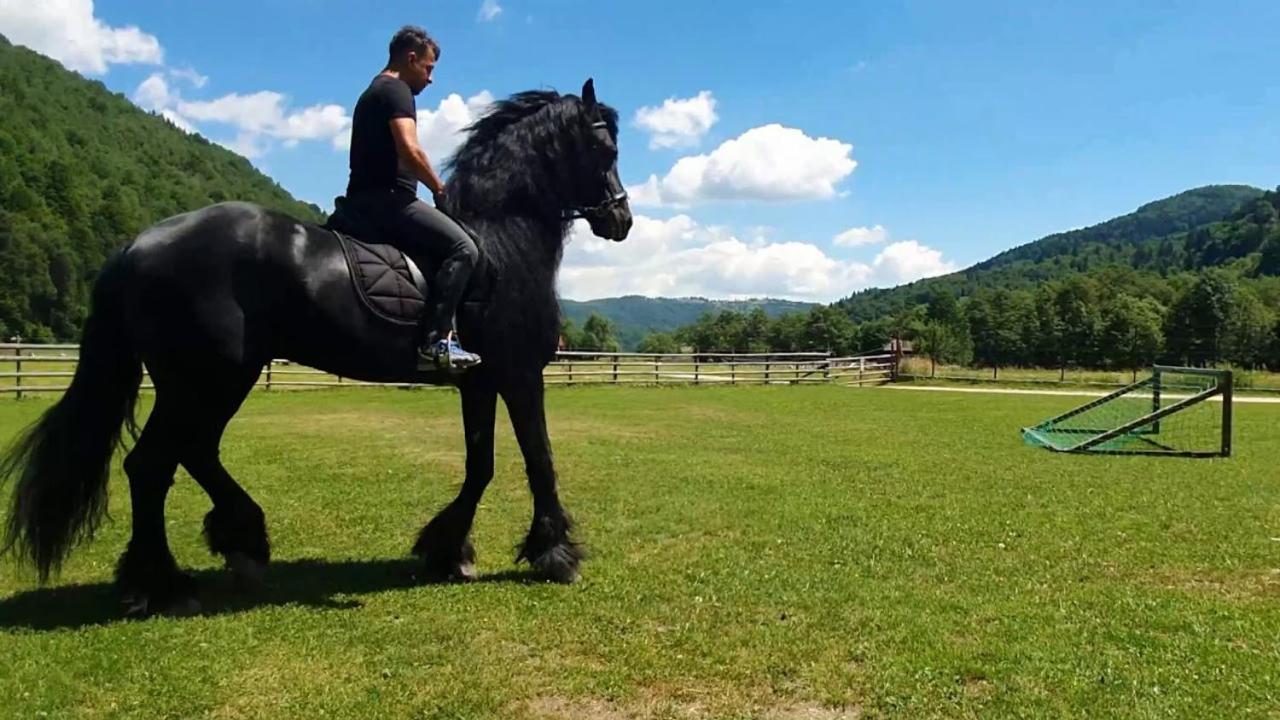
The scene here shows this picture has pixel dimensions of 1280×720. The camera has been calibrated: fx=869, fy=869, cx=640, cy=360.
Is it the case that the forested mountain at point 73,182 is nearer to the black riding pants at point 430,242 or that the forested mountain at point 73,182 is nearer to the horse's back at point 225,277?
the black riding pants at point 430,242

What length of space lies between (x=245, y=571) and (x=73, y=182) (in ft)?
376

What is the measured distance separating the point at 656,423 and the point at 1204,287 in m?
77.9

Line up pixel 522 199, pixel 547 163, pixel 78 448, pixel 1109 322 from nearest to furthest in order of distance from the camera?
pixel 78 448 → pixel 522 199 → pixel 547 163 → pixel 1109 322

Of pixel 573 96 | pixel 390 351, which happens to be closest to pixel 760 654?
pixel 390 351

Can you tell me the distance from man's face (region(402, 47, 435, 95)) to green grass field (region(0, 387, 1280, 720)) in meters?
3.08

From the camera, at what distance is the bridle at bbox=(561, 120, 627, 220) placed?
588 cm

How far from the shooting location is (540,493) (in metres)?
5.57

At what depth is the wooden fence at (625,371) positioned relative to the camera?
2512 centimetres

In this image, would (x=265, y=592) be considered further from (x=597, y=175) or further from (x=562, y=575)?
(x=597, y=175)

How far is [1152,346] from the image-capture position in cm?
7775

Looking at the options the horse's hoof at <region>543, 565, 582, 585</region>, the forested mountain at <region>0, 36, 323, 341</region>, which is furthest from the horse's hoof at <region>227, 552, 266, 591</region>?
the forested mountain at <region>0, 36, 323, 341</region>

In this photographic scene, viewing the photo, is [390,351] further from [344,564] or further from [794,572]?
[794,572]

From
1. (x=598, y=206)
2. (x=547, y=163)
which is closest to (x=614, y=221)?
(x=598, y=206)

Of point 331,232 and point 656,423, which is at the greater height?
point 331,232
